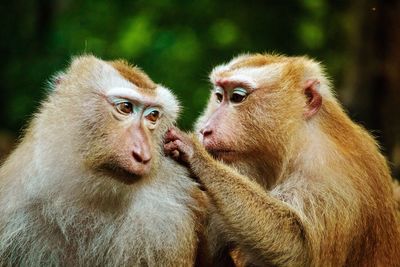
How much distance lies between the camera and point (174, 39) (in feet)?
44.4

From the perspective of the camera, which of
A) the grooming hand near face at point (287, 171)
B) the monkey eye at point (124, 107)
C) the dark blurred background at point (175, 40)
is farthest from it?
the dark blurred background at point (175, 40)

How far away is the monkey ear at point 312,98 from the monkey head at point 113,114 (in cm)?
118

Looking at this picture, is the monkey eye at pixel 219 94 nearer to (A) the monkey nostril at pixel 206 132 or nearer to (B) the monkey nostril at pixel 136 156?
(A) the monkey nostril at pixel 206 132

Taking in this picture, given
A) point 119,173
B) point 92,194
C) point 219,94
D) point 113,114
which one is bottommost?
point 92,194

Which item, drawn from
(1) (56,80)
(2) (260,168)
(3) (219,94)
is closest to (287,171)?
(2) (260,168)

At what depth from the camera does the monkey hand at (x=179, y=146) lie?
19.6 feet

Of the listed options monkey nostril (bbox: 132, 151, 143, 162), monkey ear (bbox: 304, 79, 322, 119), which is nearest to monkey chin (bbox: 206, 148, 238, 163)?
monkey ear (bbox: 304, 79, 322, 119)

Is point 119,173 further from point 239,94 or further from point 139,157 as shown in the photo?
point 239,94

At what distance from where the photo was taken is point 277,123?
21.6ft

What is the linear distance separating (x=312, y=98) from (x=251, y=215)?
1.24 meters

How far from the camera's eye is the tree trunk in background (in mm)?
10781

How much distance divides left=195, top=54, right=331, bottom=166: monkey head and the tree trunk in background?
4067 millimetres

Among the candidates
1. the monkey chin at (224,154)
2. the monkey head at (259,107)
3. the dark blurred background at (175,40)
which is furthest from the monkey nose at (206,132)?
the dark blurred background at (175,40)

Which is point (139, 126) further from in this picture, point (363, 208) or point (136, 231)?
point (363, 208)
